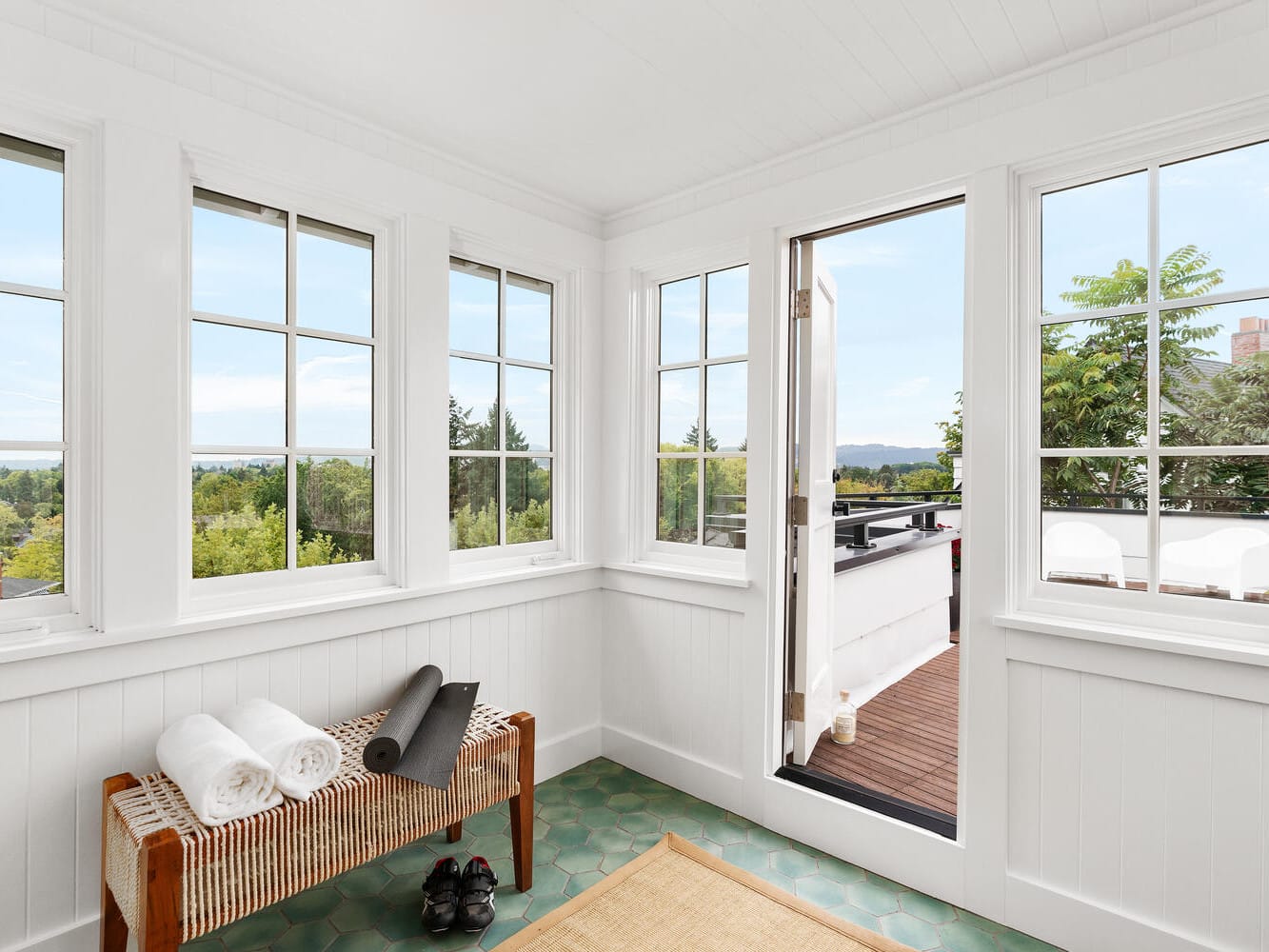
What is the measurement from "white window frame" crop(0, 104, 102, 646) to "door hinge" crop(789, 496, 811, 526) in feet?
7.01

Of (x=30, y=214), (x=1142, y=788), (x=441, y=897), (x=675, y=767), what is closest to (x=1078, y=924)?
(x=1142, y=788)

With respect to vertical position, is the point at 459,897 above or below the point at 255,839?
below

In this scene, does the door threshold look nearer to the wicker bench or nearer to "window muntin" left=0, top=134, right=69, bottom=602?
the wicker bench

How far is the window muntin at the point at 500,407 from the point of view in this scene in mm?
2670

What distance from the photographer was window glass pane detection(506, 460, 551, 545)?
9.41ft

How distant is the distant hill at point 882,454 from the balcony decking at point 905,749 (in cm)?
185

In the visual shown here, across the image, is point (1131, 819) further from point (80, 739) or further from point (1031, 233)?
point (80, 739)

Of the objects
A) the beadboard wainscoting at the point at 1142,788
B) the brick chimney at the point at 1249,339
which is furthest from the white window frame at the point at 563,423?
the brick chimney at the point at 1249,339

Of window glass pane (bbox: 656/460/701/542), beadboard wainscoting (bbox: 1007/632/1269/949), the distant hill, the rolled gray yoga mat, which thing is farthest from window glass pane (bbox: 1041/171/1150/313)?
the distant hill

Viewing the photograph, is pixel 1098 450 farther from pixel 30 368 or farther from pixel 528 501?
pixel 30 368

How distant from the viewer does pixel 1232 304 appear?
1721 millimetres

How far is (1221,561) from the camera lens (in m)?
1.73

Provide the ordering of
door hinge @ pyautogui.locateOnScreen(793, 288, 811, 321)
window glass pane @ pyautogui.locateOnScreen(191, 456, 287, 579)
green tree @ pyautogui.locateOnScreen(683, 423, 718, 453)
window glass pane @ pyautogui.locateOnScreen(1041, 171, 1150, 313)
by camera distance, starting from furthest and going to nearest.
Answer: green tree @ pyautogui.locateOnScreen(683, 423, 718, 453) → door hinge @ pyautogui.locateOnScreen(793, 288, 811, 321) → window glass pane @ pyautogui.locateOnScreen(191, 456, 287, 579) → window glass pane @ pyautogui.locateOnScreen(1041, 171, 1150, 313)

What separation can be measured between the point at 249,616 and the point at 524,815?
3.34 feet
